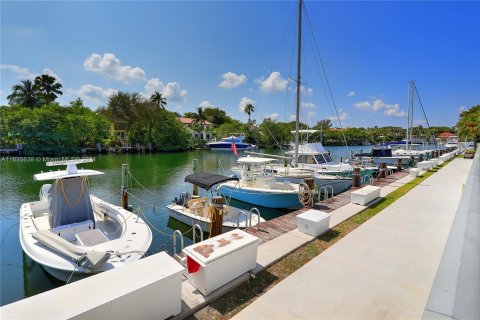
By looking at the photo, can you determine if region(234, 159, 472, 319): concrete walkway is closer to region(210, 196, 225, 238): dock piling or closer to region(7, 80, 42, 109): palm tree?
region(210, 196, 225, 238): dock piling

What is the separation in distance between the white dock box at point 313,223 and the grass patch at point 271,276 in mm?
190

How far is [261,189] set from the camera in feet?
43.7

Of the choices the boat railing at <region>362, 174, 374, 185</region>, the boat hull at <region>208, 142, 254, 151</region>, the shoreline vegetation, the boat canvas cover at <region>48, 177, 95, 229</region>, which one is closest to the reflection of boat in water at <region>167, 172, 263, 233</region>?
the boat canvas cover at <region>48, 177, 95, 229</region>

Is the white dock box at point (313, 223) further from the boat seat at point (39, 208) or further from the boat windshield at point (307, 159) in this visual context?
the boat windshield at point (307, 159)

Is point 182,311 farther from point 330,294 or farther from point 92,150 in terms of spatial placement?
point 92,150

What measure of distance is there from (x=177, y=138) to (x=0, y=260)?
50.9 m

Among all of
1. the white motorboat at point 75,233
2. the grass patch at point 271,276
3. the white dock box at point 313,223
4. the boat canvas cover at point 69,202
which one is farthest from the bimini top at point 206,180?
the grass patch at point 271,276

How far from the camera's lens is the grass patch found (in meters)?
4.02

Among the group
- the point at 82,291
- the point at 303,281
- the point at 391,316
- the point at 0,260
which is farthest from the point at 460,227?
the point at 0,260

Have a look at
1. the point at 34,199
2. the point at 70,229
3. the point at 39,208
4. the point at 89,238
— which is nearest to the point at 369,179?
the point at 89,238

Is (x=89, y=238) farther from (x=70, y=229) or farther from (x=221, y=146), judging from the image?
(x=221, y=146)

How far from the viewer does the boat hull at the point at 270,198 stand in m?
12.8

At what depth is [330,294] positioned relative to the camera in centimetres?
435

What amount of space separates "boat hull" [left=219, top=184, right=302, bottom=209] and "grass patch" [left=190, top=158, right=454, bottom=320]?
4597 mm
